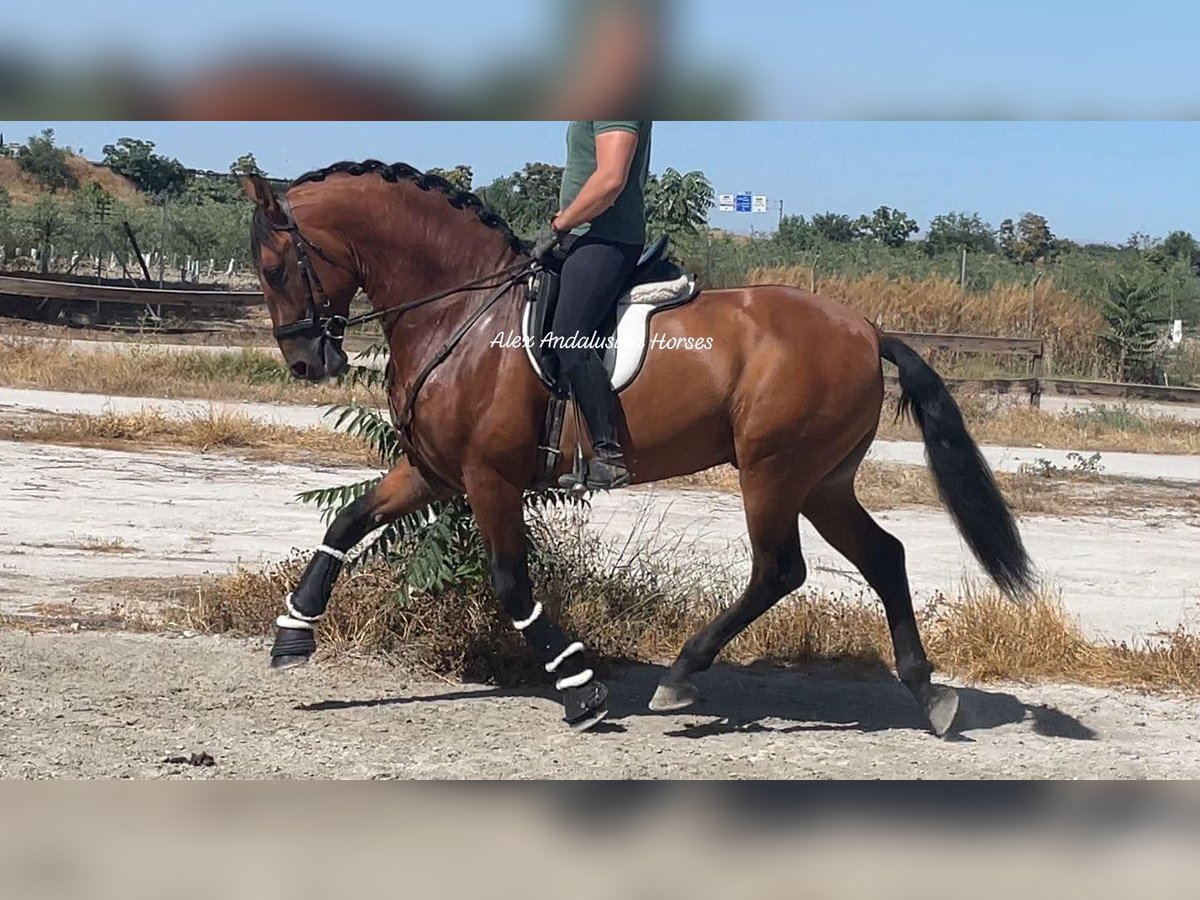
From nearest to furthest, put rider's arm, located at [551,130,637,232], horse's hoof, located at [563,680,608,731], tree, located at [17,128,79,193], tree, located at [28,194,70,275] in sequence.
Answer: rider's arm, located at [551,130,637,232] < horse's hoof, located at [563,680,608,731] < tree, located at [28,194,70,275] < tree, located at [17,128,79,193]

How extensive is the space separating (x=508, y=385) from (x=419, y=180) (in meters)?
1.07

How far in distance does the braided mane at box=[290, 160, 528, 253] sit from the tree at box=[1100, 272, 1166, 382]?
2452cm

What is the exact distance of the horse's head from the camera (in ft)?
21.1

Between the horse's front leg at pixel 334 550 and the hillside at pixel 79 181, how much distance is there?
41158mm

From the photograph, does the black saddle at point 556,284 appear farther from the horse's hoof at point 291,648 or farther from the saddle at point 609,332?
the horse's hoof at point 291,648

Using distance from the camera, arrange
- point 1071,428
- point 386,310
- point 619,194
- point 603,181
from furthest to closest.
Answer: point 1071,428 < point 386,310 < point 619,194 < point 603,181

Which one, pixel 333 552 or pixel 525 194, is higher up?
pixel 525 194

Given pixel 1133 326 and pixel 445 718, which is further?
pixel 1133 326

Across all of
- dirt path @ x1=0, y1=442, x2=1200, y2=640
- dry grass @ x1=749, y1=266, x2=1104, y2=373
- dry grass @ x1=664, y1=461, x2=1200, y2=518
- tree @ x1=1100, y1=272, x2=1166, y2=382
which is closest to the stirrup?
dirt path @ x1=0, y1=442, x2=1200, y2=640

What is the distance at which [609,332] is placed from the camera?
652cm

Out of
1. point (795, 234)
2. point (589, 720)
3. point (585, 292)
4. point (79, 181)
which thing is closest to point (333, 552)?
point (589, 720)

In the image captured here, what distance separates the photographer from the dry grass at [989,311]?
27.0m

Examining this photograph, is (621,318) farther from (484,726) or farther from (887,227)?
(887,227)

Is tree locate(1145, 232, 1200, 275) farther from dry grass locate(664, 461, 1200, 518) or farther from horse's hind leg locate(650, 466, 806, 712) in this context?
horse's hind leg locate(650, 466, 806, 712)
